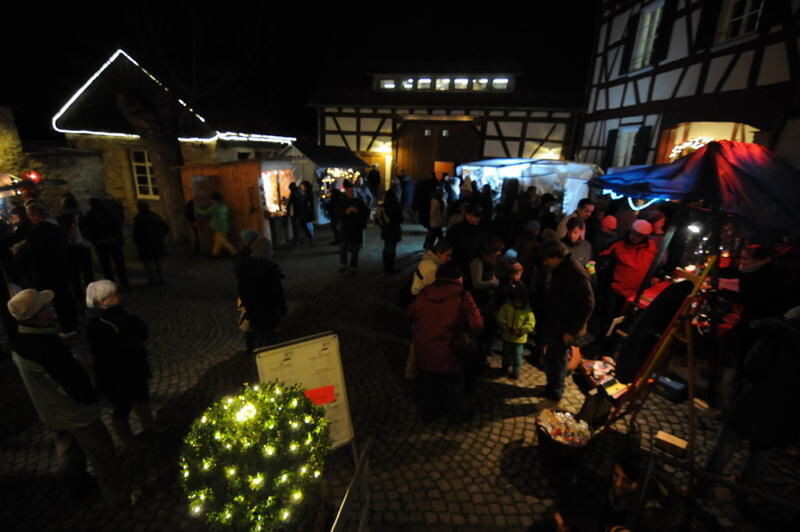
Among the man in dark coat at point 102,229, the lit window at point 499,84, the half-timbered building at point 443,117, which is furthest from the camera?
the lit window at point 499,84

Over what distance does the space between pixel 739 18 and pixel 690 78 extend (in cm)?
138

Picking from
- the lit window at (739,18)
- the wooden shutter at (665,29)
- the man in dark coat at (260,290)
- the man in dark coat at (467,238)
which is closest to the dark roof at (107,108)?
the man in dark coat at (260,290)

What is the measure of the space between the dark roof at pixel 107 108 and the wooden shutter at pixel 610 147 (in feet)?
43.0

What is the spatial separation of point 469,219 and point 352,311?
2780 millimetres

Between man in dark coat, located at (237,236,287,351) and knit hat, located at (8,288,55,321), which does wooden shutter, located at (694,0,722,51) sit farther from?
knit hat, located at (8,288,55,321)

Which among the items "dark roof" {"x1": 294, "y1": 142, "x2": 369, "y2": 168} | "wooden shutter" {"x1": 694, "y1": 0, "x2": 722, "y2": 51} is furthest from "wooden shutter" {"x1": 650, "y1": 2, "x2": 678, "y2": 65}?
"dark roof" {"x1": 294, "y1": 142, "x2": 369, "y2": 168}

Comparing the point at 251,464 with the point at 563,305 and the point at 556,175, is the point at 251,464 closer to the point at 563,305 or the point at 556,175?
the point at 563,305

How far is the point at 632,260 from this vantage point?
538 cm

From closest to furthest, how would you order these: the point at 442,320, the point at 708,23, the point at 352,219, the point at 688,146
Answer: the point at 442,320 < the point at 708,23 < the point at 352,219 < the point at 688,146

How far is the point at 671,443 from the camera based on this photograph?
3.83 metres

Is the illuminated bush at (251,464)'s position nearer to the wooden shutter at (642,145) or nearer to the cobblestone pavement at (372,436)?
the cobblestone pavement at (372,436)

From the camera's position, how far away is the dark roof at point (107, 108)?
38.9ft

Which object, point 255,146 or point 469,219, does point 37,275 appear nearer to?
point 469,219

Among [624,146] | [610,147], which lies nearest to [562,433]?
[624,146]
